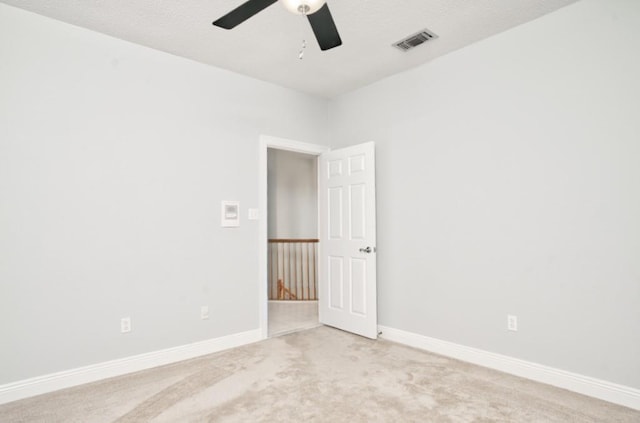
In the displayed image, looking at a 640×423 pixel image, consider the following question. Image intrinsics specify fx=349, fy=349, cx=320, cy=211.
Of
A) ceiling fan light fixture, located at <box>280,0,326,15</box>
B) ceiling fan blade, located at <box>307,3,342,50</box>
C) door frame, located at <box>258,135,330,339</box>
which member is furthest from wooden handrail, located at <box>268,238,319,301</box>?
ceiling fan light fixture, located at <box>280,0,326,15</box>

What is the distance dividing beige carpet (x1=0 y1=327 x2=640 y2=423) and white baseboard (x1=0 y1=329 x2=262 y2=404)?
77mm

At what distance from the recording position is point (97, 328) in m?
2.89

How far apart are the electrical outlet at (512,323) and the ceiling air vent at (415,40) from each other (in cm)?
250

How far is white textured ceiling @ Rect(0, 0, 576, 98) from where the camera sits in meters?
2.60

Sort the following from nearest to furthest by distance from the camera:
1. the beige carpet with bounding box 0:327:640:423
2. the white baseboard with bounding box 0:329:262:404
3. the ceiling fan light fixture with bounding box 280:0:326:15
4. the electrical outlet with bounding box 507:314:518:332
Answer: the ceiling fan light fixture with bounding box 280:0:326:15, the beige carpet with bounding box 0:327:640:423, the white baseboard with bounding box 0:329:262:404, the electrical outlet with bounding box 507:314:518:332

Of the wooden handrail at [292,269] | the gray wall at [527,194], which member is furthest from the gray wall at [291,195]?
the gray wall at [527,194]

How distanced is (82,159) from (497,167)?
3.53 m

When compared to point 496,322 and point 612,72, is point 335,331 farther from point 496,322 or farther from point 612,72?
point 612,72

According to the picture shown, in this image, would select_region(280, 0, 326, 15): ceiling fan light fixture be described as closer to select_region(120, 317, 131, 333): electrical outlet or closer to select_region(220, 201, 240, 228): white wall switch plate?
select_region(220, 201, 240, 228): white wall switch plate

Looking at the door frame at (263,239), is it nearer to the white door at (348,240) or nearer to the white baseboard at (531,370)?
the white door at (348,240)

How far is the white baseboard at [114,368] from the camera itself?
2553mm

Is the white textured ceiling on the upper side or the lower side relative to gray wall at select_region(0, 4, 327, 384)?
upper

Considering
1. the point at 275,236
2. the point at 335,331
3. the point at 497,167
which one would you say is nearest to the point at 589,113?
the point at 497,167

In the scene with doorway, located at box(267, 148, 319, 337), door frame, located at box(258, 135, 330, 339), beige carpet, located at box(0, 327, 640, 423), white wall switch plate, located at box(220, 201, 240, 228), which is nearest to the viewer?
beige carpet, located at box(0, 327, 640, 423)
